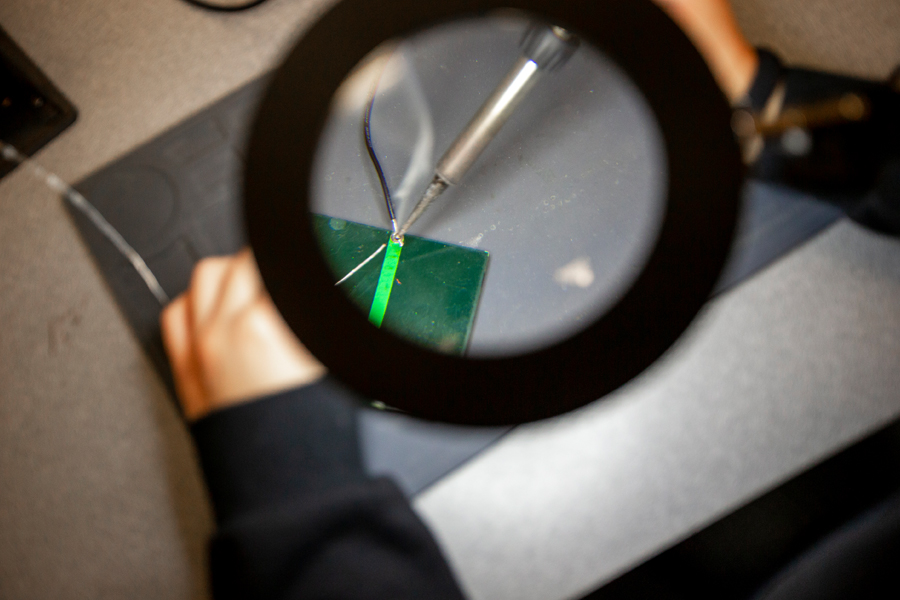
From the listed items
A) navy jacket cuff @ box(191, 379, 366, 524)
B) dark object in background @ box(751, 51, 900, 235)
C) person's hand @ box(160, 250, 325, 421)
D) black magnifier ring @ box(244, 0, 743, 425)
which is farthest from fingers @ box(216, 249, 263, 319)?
dark object in background @ box(751, 51, 900, 235)

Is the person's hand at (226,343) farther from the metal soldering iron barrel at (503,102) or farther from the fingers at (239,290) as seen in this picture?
the metal soldering iron barrel at (503,102)

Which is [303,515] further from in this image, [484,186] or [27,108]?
[27,108]

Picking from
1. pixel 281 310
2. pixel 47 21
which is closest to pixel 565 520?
pixel 281 310

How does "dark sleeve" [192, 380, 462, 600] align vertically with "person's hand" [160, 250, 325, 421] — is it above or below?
below

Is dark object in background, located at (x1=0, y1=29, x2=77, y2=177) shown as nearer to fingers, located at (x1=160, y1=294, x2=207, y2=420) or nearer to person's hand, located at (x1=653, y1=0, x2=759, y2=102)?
fingers, located at (x1=160, y1=294, x2=207, y2=420)

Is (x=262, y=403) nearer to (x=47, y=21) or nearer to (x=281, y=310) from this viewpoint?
(x=281, y=310)

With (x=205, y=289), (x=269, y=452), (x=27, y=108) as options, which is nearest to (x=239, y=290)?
(x=205, y=289)

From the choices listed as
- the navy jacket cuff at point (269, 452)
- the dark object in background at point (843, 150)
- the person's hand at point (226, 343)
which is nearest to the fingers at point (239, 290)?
the person's hand at point (226, 343)
